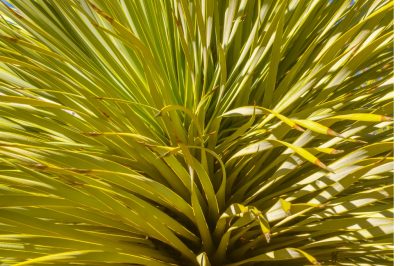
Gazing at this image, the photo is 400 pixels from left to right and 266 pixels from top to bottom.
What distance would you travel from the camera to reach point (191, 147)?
2.83ft

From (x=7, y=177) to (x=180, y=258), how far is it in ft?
1.11

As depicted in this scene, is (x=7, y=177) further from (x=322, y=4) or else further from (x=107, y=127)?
(x=322, y=4)

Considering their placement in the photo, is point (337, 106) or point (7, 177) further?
point (337, 106)

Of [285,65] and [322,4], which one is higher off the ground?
[322,4]

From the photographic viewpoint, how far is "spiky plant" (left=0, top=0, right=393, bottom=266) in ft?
2.37

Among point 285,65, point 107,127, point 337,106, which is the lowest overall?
point 107,127

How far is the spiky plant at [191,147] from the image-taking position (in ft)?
2.37

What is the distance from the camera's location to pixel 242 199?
0.92 metres

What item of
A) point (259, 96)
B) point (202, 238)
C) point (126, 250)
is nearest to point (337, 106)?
point (259, 96)

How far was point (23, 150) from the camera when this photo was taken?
0.74 metres
